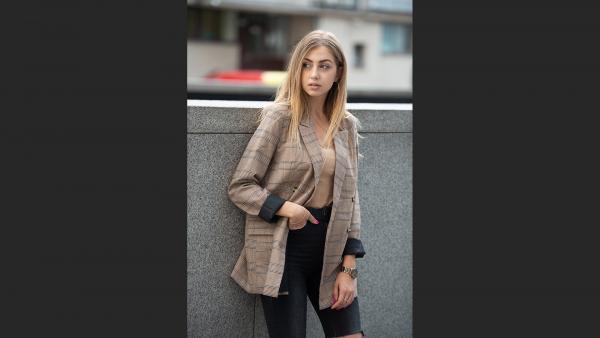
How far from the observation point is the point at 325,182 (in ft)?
15.2

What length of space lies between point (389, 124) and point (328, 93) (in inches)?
42.7

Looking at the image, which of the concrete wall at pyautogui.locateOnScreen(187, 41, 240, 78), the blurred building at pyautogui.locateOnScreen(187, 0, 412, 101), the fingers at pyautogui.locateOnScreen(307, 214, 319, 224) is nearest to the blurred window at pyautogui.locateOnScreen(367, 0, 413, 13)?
the blurred building at pyautogui.locateOnScreen(187, 0, 412, 101)

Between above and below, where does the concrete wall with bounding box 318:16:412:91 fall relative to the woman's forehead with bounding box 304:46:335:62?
above

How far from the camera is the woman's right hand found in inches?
177

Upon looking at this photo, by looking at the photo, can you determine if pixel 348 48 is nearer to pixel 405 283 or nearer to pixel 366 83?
pixel 366 83

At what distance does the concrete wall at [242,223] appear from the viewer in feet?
16.2

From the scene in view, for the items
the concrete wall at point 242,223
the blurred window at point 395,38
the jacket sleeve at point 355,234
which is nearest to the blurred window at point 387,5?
the blurred window at point 395,38

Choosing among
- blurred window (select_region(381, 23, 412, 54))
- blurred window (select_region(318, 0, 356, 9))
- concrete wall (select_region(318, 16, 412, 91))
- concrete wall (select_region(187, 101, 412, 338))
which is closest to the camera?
concrete wall (select_region(187, 101, 412, 338))

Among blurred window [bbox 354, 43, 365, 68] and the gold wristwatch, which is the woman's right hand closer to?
the gold wristwatch

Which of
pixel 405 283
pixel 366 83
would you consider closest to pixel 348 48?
pixel 366 83

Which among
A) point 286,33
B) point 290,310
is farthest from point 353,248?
point 286,33

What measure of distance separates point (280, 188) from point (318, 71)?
626mm

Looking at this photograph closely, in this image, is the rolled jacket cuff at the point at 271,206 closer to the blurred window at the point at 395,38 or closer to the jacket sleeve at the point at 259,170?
the jacket sleeve at the point at 259,170

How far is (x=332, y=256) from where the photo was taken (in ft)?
15.3
